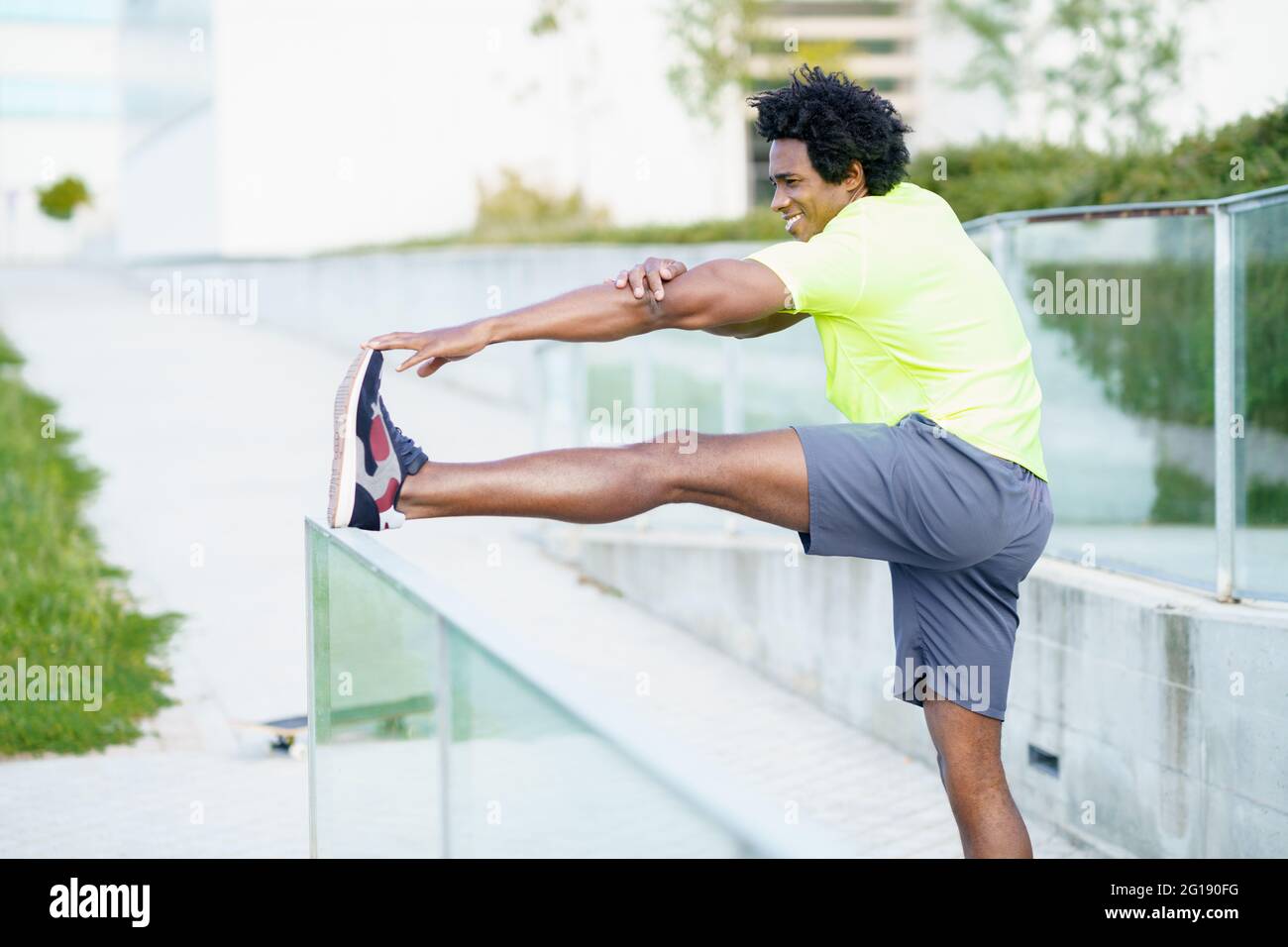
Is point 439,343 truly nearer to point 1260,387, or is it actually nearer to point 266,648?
point 1260,387

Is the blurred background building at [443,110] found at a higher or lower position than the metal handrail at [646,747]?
higher

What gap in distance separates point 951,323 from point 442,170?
28.6 m

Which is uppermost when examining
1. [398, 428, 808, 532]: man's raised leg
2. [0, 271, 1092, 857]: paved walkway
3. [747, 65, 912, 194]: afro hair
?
[747, 65, 912, 194]: afro hair

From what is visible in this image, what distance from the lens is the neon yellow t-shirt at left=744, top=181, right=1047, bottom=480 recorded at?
3.42 meters

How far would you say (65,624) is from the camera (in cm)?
723

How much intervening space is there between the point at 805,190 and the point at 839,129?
0.55ft

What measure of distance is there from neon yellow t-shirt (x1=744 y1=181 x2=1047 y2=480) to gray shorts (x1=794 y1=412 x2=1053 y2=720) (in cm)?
8

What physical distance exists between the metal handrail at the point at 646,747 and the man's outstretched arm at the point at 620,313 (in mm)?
805

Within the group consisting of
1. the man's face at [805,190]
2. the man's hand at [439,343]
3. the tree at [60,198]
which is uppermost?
the tree at [60,198]

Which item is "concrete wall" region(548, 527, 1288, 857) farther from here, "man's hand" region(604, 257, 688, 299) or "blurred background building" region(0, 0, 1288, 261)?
"blurred background building" region(0, 0, 1288, 261)

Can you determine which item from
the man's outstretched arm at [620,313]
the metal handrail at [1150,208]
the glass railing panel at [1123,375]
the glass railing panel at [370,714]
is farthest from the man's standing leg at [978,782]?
the metal handrail at [1150,208]

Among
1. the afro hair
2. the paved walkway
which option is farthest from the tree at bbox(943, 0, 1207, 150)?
the afro hair

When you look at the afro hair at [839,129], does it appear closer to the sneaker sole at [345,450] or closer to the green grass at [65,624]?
the sneaker sole at [345,450]

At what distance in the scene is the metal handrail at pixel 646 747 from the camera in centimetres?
171
